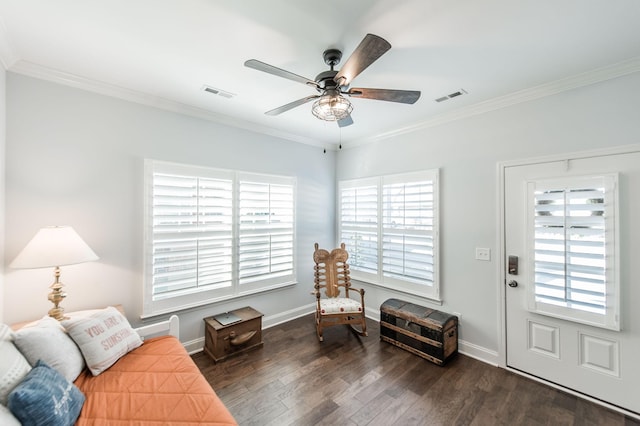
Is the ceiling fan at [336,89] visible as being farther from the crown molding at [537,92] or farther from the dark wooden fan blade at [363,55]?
the crown molding at [537,92]

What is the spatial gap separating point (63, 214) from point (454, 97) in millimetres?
3817

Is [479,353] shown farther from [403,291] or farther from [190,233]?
[190,233]

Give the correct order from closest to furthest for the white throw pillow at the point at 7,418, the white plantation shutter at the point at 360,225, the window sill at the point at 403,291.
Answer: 1. the white throw pillow at the point at 7,418
2. the window sill at the point at 403,291
3. the white plantation shutter at the point at 360,225

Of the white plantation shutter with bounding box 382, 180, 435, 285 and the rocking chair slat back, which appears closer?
the white plantation shutter with bounding box 382, 180, 435, 285

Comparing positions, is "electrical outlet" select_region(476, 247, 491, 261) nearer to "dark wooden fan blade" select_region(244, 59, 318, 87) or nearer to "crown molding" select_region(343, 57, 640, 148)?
"crown molding" select_region(343, 57, 640, 148)

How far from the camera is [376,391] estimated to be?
7.63ft

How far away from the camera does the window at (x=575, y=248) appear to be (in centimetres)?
212

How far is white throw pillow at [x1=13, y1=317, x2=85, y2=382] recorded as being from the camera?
1.46 meters

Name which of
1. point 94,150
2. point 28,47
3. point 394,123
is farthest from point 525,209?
point 28,47

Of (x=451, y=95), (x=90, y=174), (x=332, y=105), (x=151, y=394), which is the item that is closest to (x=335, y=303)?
(x=151, y=394)

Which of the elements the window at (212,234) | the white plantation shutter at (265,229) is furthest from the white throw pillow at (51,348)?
the white plantation shutter at (265,229)

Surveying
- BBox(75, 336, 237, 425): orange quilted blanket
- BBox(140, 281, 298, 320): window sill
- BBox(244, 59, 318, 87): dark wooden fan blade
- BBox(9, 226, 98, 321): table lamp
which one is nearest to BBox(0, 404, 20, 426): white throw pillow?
BBox(75, 336, 237, 425): orange quilted blanket

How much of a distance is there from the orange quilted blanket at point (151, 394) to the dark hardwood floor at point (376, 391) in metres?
0.72

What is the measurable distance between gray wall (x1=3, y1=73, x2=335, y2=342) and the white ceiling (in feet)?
0.74
